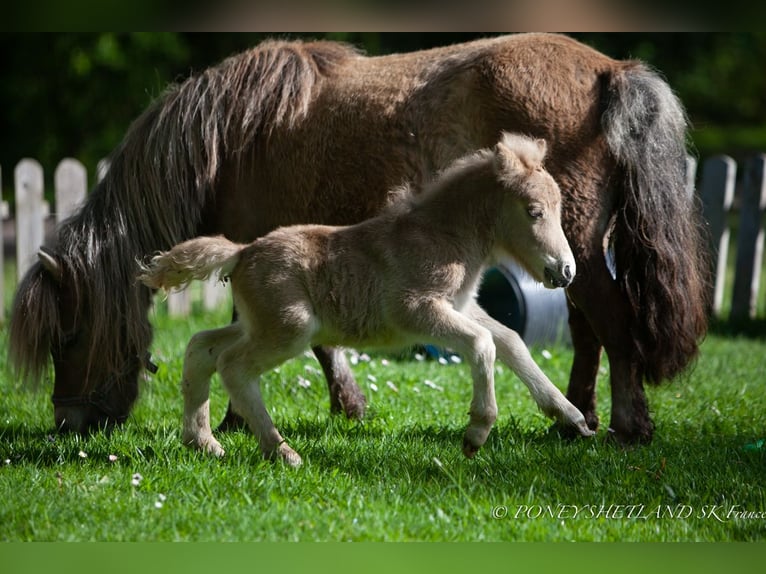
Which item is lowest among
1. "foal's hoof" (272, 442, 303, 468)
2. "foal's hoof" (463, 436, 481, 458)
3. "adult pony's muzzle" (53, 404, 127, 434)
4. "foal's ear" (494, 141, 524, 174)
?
"adult pony's muzzle" (53, 404, 127, 434)

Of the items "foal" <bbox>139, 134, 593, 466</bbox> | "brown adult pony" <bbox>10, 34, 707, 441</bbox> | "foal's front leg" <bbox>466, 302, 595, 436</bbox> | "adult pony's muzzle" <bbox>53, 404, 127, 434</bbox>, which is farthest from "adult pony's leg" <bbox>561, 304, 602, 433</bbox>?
"adult pony's muzzle" <bbox>53, 404, 127, 434</bbox>

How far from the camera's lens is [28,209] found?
10023 mm

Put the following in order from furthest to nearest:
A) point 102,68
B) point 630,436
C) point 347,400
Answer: point 102,68
point 347,400
point 630,436

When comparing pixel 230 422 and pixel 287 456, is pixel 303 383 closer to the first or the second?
pixel 230 422

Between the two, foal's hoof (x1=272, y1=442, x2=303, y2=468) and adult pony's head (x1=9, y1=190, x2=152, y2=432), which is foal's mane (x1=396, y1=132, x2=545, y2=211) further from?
adult pony's head (x1=9, y1=190, x2=152, y2=432)

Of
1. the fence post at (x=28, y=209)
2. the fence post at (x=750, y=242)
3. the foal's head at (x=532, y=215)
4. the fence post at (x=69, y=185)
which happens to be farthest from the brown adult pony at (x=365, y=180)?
the fence post at (x=750, y=242)

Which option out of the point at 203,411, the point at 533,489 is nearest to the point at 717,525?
the point at 533,489

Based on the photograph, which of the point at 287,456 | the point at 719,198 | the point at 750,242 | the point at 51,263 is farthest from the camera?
the point at 719,198

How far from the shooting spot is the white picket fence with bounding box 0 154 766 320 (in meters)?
9.98

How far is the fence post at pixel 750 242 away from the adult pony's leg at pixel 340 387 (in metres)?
5.67

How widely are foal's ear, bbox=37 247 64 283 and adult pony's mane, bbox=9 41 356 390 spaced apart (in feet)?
0.13

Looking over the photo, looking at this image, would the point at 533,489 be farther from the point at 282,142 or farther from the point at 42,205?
the point at 42,205

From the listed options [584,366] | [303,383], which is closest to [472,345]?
[584,366]

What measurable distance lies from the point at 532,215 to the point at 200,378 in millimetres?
1962
